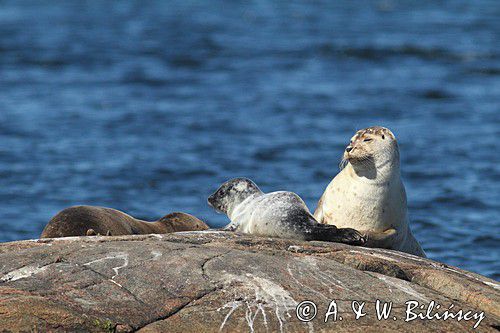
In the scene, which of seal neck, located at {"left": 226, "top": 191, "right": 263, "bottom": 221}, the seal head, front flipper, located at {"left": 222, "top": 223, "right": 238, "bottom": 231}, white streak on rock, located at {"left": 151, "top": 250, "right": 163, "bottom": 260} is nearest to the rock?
white streak on rock, located at {"left": 151, "top": 250, "right": 163, "bottom": 260}

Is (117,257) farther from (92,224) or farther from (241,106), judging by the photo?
(241,106)

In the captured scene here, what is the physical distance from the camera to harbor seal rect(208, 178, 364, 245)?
8656mm

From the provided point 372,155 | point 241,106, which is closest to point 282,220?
point 372,155

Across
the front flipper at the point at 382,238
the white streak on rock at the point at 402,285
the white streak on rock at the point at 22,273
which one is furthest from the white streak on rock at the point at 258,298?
the front flipper at the point at 382,238

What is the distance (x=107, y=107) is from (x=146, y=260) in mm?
14890

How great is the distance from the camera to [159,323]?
6.58 meters

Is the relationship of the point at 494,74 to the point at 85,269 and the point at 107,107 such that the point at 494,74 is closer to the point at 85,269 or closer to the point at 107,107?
the point at 107,107

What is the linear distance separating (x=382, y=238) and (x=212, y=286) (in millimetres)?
2328

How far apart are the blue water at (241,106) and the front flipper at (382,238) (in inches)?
127

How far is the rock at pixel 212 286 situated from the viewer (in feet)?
21.6

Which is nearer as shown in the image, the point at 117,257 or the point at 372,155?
the point at 117,257

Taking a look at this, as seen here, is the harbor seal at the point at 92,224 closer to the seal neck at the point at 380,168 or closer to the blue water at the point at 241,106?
the seal neck at the point at 380,168

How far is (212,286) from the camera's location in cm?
702

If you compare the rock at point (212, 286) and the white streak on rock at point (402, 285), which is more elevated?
the rock at point (212, 286)
